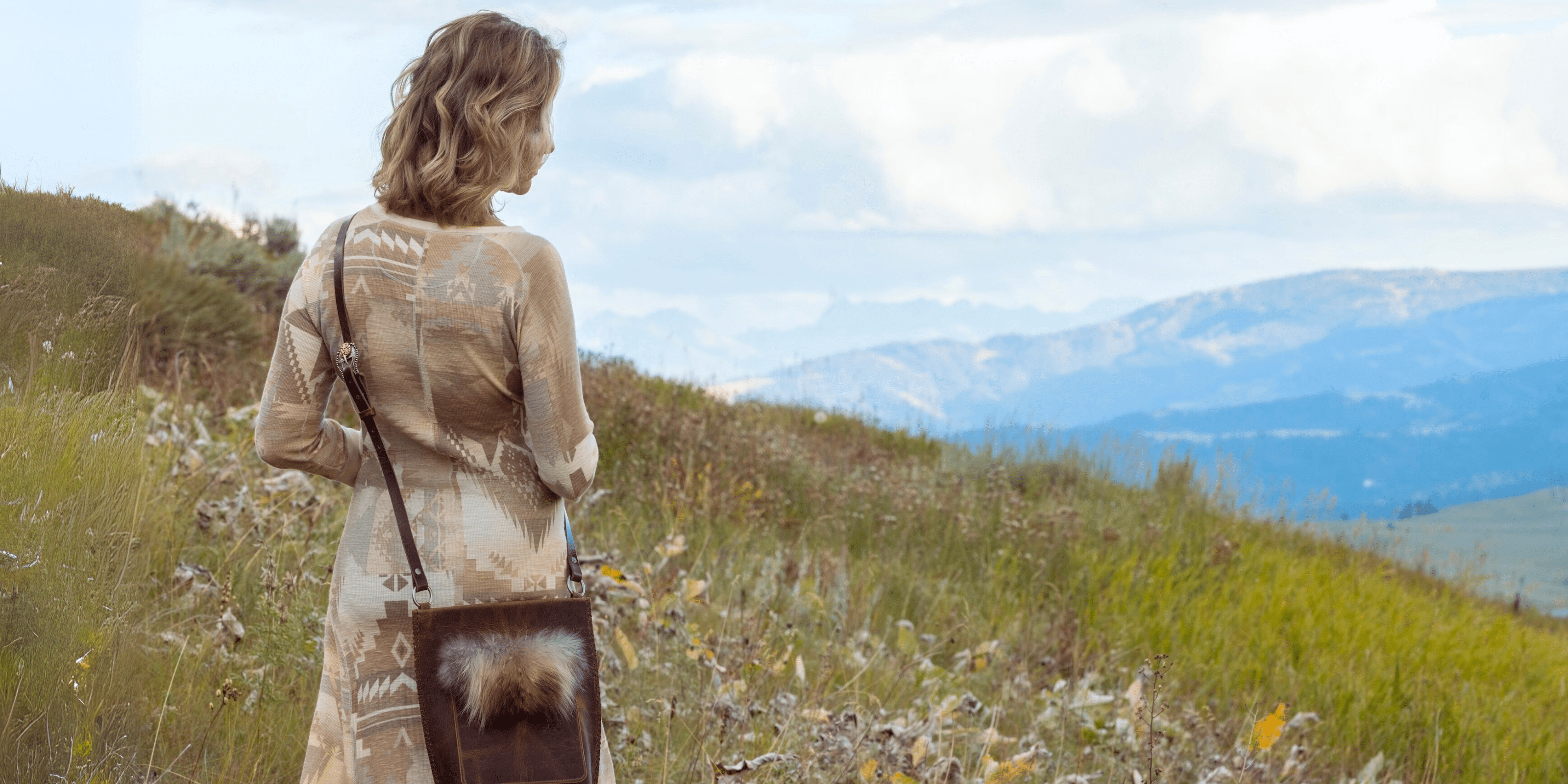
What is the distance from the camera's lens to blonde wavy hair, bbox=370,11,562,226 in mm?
1848

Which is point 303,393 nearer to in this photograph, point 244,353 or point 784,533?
point 784,533

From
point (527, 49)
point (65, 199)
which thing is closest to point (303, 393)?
point (527, 49)

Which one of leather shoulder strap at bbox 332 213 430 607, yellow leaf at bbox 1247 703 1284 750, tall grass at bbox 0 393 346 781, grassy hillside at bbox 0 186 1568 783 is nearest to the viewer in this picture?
leather shoulder strap at bbox 332 213 430 607

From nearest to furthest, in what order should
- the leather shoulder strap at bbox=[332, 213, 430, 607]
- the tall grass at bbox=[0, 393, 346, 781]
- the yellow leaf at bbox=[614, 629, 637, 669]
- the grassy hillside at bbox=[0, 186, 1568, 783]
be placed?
the leather shoulder strap at bbox=[332, 213, 430, 607] < the tall grass at bbox=[0, 393, 346, 781] < the grassy hillside at bbox=[0, 186, 1568, 783] < the yellow leaf at bbox=[614, 629, 637, 669]

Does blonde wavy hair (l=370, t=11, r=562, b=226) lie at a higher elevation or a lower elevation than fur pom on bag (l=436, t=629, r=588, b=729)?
higher

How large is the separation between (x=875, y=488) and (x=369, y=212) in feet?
21.5

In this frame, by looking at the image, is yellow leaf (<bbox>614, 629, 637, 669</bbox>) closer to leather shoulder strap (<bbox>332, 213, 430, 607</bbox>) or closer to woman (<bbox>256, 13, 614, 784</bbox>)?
woman (<bbox>256, 13, 614, 784</bbox>)

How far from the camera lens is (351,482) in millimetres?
2115

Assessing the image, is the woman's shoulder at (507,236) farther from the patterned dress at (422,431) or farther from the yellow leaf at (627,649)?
the yellow leaf at (627,649)

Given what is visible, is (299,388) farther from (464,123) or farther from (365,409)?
(464,123)

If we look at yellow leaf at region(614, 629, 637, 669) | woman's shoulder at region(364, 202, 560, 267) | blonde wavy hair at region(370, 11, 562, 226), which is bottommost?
yellow leaf at region(614, 629, 637, 669)

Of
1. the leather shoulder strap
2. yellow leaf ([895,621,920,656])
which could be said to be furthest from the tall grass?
yellow leaf ([895,621,920,656])

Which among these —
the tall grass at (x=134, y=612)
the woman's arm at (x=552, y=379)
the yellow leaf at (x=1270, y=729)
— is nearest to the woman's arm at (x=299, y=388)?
the woman's arm at (x=552, y=379)

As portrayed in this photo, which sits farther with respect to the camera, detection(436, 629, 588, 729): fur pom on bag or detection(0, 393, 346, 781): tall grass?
detection(0, 393, 346, 781): tall grass
